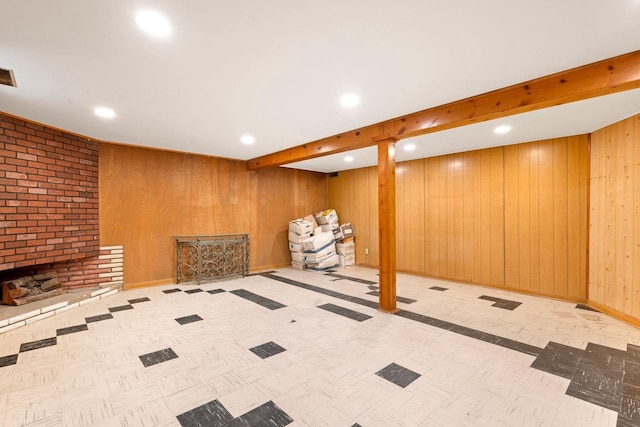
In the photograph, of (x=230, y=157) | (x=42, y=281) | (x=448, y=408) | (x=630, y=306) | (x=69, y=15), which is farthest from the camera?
(x=230, y=157)

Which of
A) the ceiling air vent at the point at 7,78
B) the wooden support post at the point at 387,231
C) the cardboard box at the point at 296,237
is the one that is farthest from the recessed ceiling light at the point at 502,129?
the ceiling air vent at the point at 7,78

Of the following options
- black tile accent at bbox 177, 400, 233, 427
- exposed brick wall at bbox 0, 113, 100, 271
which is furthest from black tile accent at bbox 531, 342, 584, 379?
exposed brick wall at bbox 0, 113, 100, 271

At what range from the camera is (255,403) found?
1803 millimetres

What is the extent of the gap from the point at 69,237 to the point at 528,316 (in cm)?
601

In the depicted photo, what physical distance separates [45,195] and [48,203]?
11 cm

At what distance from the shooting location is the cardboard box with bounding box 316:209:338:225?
22.3 ft

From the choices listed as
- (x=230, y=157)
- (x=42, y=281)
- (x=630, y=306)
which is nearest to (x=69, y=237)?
(x=42, y=281)

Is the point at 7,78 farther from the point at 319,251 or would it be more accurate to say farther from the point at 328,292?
the point at 319,251

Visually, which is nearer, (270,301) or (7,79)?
(7,79)

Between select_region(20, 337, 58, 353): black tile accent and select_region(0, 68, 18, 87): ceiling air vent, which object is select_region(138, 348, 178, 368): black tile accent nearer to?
select_region(20, 337, 58, 353): black tile accent

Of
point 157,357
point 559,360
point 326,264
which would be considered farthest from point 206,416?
point 326,264

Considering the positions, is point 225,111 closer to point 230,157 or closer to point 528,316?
point 230,157

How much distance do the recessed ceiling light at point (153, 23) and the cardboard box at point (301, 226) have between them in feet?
15.6

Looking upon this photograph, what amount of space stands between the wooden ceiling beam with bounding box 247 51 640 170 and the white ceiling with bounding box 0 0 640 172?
0.32 feet
